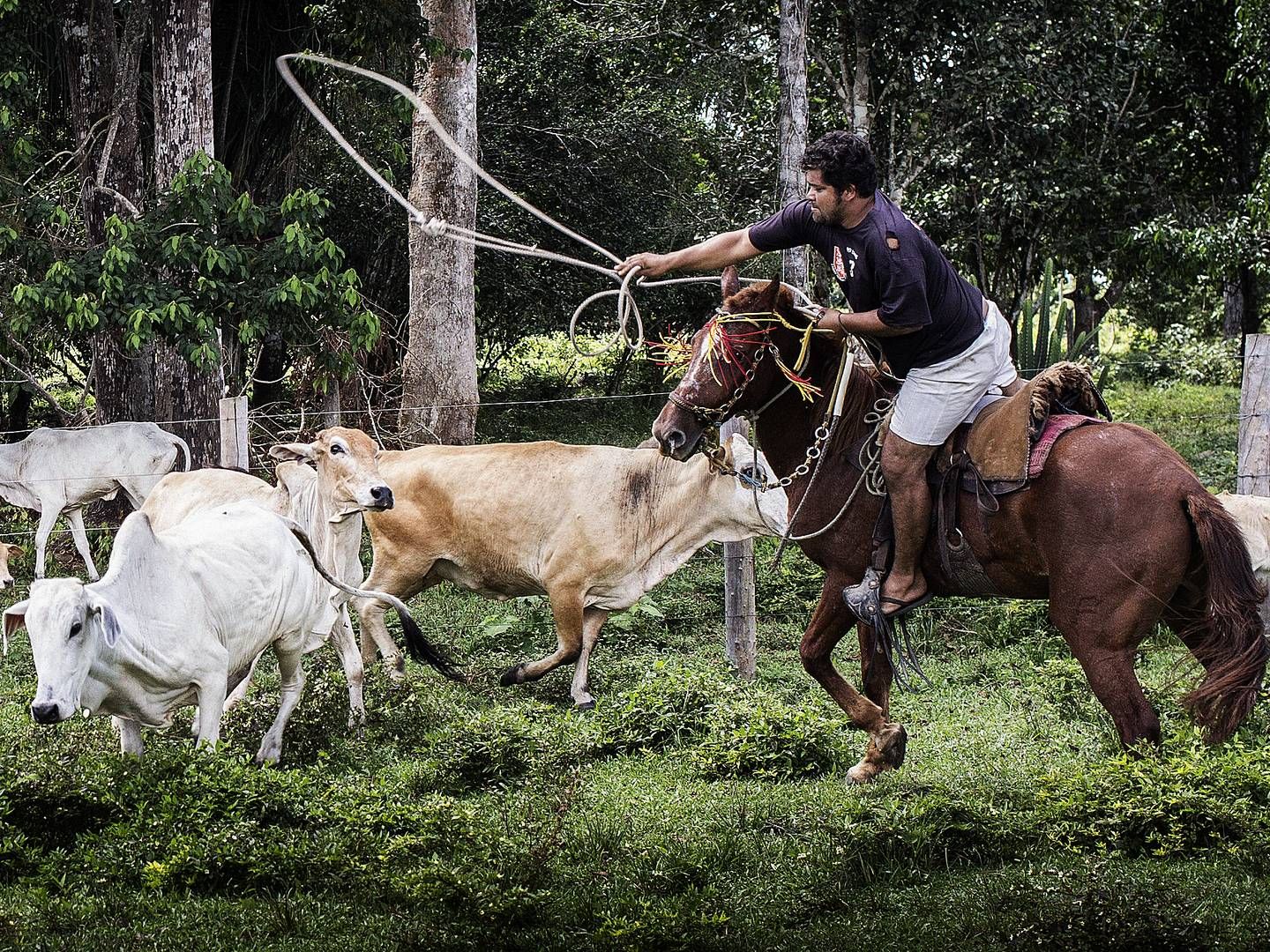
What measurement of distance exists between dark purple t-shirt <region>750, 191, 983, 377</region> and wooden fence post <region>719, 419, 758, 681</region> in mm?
3408

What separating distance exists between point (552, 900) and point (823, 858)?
1201mm

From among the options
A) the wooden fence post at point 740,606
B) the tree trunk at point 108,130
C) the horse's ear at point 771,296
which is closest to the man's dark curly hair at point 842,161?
the horse's ear at point 771,296

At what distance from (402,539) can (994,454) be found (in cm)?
468

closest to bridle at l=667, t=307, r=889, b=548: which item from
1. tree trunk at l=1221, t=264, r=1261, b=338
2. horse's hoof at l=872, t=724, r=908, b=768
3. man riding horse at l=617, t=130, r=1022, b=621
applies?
man riding horse at l=617, t=130, r=1022, b=621

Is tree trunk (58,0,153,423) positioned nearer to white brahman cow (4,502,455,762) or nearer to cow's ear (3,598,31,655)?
white brahman cow (4,502,455,762)

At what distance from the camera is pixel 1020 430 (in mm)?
5922

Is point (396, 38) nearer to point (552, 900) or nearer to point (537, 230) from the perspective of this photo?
point (537, 230)

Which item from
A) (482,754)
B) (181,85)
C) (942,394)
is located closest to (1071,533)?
(942,394)

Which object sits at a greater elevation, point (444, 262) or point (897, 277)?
point (444, 262)

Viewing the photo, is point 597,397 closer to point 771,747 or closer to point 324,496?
point 324,496

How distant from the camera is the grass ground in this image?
5.02 metres

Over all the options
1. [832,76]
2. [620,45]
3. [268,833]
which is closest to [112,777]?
[268,833]

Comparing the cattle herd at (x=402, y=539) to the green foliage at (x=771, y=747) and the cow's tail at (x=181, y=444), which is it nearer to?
the green foliage at (x=771, y=747)

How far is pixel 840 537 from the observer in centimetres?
652
